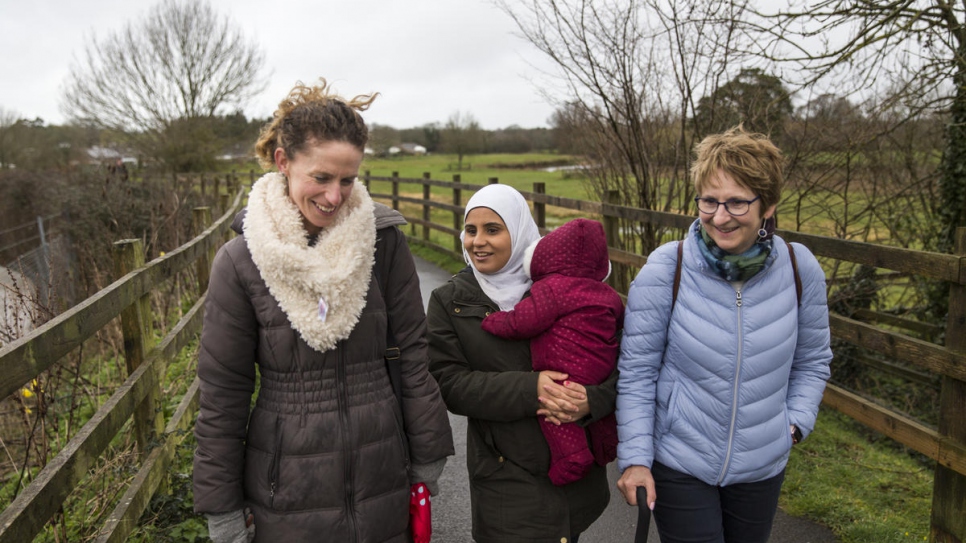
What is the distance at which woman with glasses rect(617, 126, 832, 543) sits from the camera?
2146 millimetres

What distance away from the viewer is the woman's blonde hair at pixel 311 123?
190 cm

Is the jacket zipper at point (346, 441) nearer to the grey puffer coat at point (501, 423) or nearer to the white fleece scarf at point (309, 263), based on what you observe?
the white fleece scarf at point (309, 263)

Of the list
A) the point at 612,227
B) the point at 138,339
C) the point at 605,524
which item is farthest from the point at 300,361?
the point at 612,227

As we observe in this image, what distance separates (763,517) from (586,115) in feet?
18.3

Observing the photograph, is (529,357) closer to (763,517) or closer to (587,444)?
(587,444)

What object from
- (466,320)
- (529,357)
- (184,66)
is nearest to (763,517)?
(529,357)

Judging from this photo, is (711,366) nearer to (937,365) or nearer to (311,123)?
(311,123)

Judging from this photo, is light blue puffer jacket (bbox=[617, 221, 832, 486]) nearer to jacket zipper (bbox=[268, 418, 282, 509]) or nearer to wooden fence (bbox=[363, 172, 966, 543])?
jacket zipper (bbox=[268, 418, 282, 509])

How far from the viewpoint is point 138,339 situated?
3291 millimetres

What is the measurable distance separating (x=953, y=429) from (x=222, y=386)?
9.90 ft

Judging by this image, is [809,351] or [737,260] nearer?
[737,260]

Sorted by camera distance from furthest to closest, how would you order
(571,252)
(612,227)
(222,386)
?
(612,227) → (571,252) → (222,386)

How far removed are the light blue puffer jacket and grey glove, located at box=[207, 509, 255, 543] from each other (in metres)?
1.12

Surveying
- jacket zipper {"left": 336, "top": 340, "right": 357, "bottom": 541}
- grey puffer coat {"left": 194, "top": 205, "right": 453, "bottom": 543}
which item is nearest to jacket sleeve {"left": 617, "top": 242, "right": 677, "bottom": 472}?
grey puffer coat {"left": 194, "top": 205, "right": 453, "bottom": 543}
